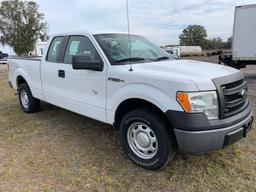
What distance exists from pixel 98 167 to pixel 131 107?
3.09 feet

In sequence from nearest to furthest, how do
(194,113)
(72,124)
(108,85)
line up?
(194,113) → (108,85) → (72,124)

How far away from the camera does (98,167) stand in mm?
3691

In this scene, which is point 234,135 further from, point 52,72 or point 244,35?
point 244,35

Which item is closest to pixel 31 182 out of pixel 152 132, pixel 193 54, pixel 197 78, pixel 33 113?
pixel 152 132

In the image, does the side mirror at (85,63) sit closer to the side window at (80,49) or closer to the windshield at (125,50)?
the side window at (80,49)

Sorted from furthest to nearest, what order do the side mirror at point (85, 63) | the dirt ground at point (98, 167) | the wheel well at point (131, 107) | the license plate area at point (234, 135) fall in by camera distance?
the side mirror at point (85, 63) < the wheel well at point (131, 107) < the dirt ground at point (98, 167) < the license plate area at point (234, 135)

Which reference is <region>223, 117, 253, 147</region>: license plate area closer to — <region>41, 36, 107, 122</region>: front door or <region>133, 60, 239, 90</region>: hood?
<region>133, 60, 239, 90</region>: hood

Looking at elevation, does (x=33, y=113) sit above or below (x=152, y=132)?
below

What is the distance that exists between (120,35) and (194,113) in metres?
2.21

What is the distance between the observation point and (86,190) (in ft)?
10.4

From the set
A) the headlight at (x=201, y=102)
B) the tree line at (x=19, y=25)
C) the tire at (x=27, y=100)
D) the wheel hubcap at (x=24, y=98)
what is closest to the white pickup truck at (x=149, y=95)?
the headlight at (x=201, y=102)

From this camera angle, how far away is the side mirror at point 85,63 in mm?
3803

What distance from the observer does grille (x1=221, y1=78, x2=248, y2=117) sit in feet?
10.4

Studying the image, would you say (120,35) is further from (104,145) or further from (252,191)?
(252,191)
